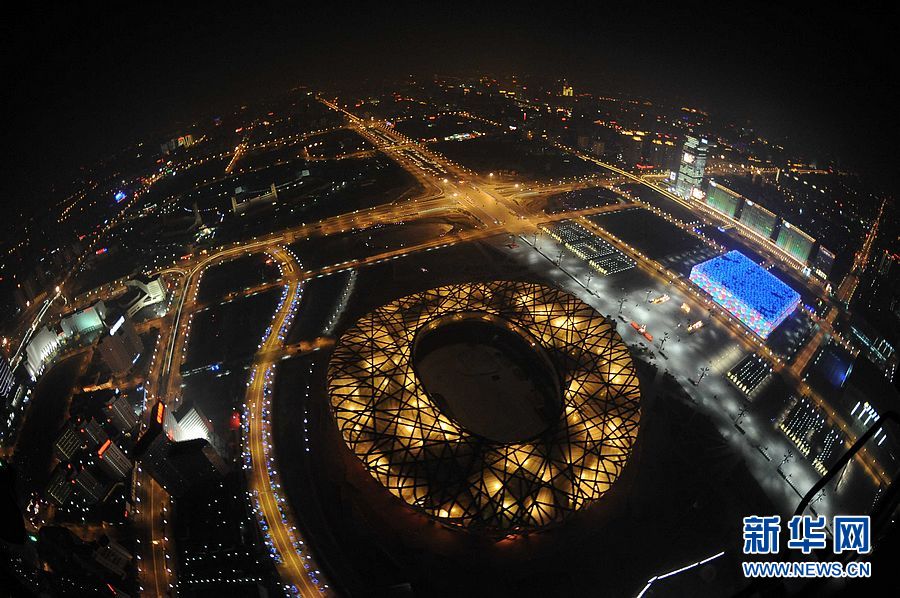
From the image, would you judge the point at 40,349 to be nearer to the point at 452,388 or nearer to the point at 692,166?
the point at 452,388

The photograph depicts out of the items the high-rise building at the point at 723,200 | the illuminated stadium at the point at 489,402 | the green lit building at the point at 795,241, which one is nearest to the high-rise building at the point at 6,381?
the illuminated stadium at the point at 489,402

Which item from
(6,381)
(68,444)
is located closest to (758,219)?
(68,444)

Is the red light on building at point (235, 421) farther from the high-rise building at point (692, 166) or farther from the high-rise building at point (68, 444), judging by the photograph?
the high-rise building at point (692, 166)

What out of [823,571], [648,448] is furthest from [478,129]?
[823,571]

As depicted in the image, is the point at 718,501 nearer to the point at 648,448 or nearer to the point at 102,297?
the point at 648,448

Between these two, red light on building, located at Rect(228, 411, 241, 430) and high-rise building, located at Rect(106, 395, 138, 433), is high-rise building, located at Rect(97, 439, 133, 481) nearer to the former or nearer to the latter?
high-rise building, located at Rect(106, 395, 138, 433)

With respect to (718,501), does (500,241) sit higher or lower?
higher
